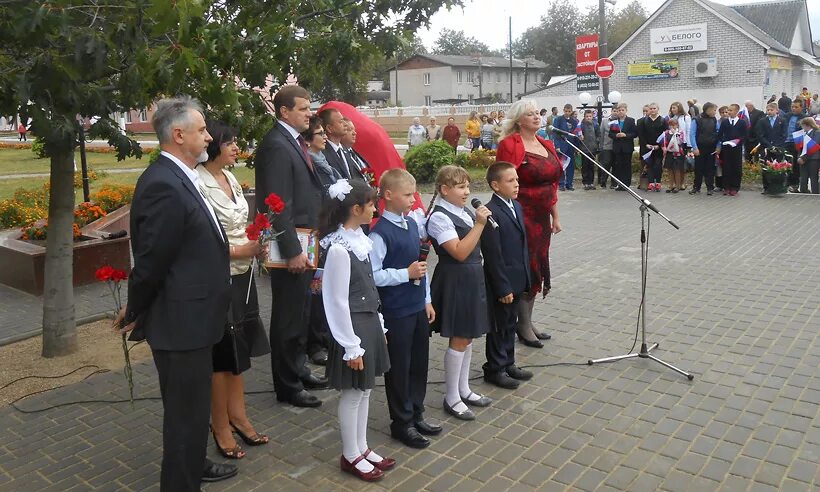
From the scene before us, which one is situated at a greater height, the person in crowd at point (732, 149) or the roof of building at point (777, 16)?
the roof of building at point (777, 16)

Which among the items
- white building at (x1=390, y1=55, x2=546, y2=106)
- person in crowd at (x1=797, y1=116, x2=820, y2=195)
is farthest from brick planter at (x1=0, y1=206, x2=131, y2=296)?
white building at (x1=390, y1=55, x2=546, y2=106)

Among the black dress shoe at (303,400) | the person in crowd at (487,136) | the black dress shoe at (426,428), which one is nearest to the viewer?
the black dress shoe at (426,428)

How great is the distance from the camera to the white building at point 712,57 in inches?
1543

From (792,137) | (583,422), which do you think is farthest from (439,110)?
(583,422)

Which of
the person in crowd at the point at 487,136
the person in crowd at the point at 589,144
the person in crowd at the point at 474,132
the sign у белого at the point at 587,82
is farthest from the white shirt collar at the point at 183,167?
the person in crowd at the point at 474,132

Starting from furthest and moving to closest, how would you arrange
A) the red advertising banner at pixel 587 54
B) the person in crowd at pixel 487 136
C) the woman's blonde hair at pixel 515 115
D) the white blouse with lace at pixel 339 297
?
the person in crowd at pixel 487 136
the red advertising banner at pixel 587 54
the woman's blonde hair at pixel 515 115
the white blouse with lace at pixel 339 297

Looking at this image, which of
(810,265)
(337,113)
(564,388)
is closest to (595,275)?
(810,265)

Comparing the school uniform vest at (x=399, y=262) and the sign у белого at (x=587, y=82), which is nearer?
the school uniform vest at (x=399, y=262)

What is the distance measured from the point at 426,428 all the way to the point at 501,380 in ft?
3.30

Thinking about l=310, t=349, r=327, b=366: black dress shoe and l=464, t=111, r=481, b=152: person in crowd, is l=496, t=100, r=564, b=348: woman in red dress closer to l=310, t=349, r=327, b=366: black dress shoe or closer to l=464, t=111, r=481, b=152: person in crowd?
l=310, t=349, r=327, b=366: black dress shoe

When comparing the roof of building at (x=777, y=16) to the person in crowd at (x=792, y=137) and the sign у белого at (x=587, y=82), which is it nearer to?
the sign у белого at (x=587, y=82)

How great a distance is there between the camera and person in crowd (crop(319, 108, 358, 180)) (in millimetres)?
5879

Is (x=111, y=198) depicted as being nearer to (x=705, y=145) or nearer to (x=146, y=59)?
(x=146, y=59)

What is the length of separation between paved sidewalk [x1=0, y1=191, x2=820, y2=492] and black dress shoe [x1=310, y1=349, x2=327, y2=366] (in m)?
0.40
